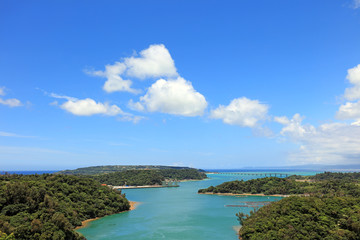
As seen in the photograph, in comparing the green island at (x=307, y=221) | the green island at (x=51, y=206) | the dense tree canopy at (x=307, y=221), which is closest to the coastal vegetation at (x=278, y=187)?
the green island at (x=51, y=206)

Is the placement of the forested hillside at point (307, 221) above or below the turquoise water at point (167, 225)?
above

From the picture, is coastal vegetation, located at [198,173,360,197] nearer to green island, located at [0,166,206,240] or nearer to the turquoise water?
the turquoise water

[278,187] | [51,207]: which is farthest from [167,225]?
[278,187]

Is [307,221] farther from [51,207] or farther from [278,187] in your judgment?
[278,187]

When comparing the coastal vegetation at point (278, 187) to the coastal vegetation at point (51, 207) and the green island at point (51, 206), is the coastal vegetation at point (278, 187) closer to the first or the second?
the green island at point (51, 206)

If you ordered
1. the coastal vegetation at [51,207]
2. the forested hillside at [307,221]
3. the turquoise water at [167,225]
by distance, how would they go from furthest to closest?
the turquoise water at [167,225], the coastal vegetation at [51,207], the forested hillside at [307,221]

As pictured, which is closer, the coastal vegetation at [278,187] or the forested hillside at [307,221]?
the forested hillside at [307,221]

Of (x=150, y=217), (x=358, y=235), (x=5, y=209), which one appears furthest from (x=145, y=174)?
(x=358, y=235)

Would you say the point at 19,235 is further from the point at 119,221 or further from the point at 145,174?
the point at 145,174

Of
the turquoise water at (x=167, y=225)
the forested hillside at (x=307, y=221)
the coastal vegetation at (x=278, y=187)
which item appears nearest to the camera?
the forested hillside at (x=307, y=221)
